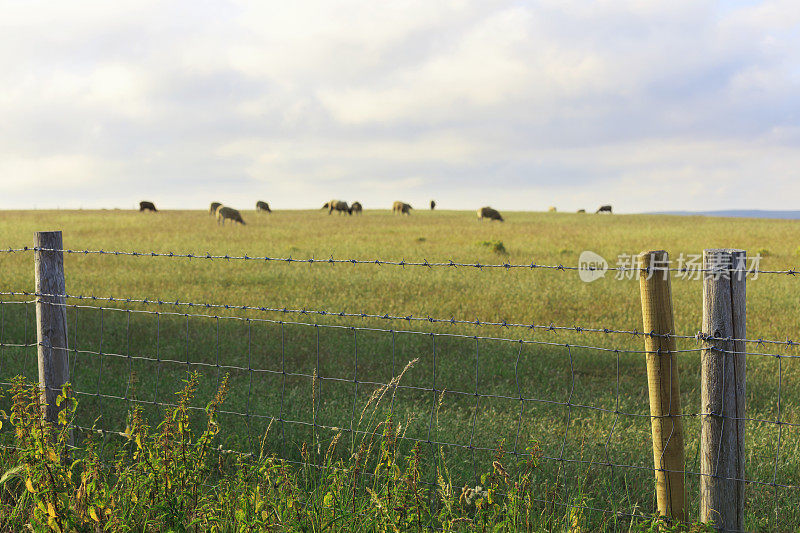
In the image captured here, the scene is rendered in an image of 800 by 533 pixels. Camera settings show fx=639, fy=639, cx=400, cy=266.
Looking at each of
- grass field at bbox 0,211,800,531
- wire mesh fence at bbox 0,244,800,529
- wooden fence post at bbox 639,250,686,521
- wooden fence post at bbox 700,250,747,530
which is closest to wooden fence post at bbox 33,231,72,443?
wire mesh fence at bbox 0,244,800,529

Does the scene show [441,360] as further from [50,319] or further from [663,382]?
[663,382]

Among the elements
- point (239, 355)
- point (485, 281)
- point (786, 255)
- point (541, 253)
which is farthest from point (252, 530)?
point (786, 255)

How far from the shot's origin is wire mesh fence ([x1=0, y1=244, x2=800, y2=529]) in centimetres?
508

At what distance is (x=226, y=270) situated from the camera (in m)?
17.6

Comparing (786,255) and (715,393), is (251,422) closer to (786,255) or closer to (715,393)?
(715,393)

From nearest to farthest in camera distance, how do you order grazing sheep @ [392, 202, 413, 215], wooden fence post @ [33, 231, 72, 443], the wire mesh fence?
the wire mesh fence, wooden fence post @ [33, 231, 72, 443], grazing sheep @ [392, 202, 413, 215]

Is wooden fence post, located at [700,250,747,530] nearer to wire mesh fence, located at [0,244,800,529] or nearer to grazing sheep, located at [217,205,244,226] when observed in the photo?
wire mesh fence, located at [0,244,800,529]

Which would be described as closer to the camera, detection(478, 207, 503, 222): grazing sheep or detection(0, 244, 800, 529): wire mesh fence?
detection(0, 244, 800, 529): wire mesh fence

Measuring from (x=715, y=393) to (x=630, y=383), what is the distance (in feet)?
15.7

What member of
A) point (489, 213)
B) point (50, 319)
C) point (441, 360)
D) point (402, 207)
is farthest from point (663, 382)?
point (402, 207)

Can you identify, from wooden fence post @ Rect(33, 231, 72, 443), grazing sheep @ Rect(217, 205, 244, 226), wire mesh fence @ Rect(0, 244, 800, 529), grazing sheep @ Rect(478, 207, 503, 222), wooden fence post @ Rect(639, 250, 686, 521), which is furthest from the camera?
grazing sheep @ Rect(478, 207, 503, 222)

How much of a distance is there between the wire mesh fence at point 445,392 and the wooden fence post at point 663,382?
0.65ft

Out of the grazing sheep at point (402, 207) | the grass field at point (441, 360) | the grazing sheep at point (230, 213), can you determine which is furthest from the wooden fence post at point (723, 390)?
the grazing sheep at point (402, 207)

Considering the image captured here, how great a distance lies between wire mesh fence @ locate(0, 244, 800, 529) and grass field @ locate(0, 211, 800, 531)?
0.11 feet
